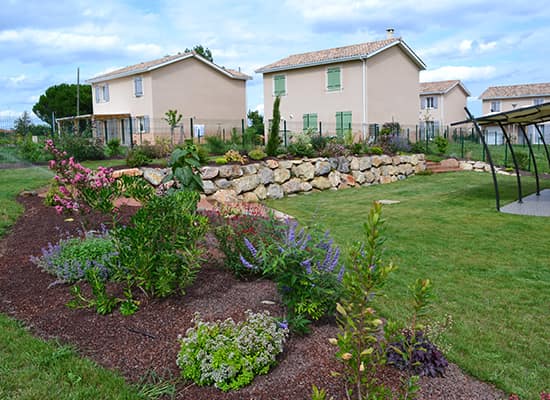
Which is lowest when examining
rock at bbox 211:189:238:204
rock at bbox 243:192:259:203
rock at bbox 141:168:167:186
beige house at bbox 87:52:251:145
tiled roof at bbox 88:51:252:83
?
rock at bbox 243:192:259:203

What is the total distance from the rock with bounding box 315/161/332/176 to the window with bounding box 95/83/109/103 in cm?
2213

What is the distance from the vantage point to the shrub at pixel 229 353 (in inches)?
111

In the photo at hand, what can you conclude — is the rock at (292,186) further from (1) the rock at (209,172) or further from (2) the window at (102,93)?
(2) the window at (102,93)

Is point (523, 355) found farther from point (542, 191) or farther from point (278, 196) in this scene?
point (542, 191)

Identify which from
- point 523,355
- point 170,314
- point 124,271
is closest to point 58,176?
point 124,271

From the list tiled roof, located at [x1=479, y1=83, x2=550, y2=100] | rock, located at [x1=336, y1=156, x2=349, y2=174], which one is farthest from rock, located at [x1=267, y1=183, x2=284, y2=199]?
tiled roof, located at [x1=479, y1=83, x2=550, y2=100]

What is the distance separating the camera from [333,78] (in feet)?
87.2

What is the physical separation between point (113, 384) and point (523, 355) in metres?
2.81

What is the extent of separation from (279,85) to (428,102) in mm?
17934

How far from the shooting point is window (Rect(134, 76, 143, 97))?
27.8 meters

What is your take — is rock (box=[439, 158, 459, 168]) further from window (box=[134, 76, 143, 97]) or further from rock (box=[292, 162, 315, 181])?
window (box=[134, 76, 143, 97])

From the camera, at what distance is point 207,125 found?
1148 inches

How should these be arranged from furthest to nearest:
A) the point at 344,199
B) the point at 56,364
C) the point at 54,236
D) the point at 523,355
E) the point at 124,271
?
1. the point at 344,199
2. the point at 54,236
3. the point at 124,271
4. the point at 523,355
5. the point at 56,364

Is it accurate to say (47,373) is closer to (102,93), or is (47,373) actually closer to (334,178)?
(334,178)
